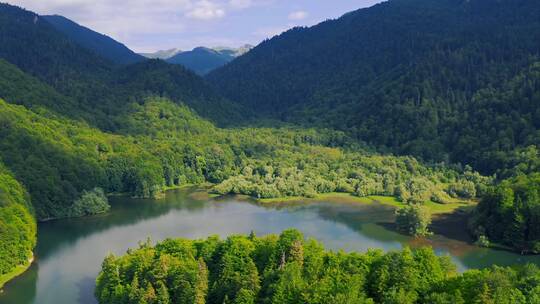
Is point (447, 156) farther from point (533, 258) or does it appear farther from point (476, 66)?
point (533, 258)

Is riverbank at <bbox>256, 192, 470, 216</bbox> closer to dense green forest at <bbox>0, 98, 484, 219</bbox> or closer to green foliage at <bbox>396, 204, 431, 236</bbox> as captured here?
dense green forest at <bbox>0, 98, 484, 219</bbox>

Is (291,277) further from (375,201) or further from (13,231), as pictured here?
(375,201)

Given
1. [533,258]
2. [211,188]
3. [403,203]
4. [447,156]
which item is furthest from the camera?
[447,156]

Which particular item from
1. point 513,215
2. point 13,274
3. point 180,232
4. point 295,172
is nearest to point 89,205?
point 180,232

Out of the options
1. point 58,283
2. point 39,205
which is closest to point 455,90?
point 39,205

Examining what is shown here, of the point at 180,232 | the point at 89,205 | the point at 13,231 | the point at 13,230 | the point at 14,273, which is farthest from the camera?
the point at 89,205

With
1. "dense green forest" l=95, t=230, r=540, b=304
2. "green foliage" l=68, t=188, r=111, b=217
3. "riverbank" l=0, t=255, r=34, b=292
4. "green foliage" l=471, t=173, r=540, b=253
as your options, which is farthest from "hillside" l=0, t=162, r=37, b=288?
"green foliage" l=471, t=173, r=540, b=253
